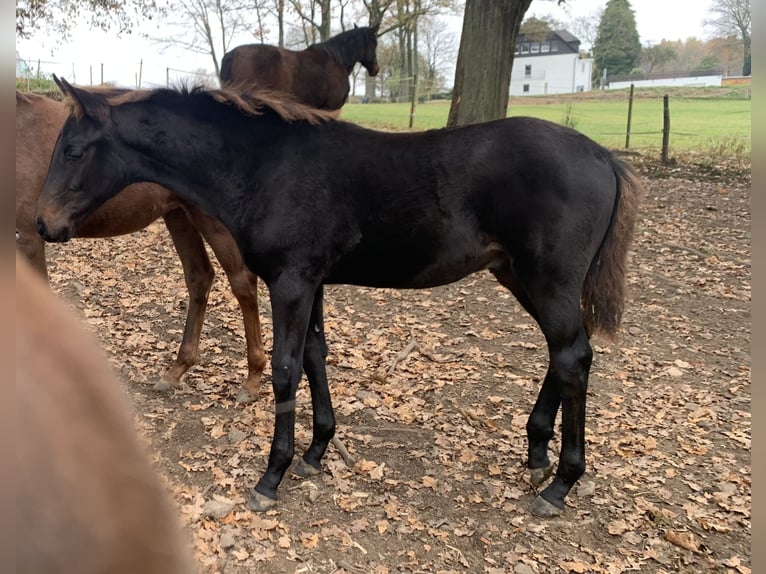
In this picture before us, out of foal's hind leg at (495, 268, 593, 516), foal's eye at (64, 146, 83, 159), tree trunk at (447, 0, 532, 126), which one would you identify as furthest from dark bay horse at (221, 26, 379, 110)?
foal's hind leg at (495, 268, 593, 516)

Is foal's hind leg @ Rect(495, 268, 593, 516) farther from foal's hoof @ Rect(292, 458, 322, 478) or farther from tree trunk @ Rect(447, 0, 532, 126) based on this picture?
tree trunk @ Rect(447, 0, 532, 126)

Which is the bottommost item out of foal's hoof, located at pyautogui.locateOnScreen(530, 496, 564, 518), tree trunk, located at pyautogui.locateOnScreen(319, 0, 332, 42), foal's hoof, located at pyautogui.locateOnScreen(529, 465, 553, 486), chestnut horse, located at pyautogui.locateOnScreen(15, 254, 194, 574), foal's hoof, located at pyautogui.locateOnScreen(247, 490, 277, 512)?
foal's hoof, located at pyautogui.locateOnScreen(247, 490, 277, 512)

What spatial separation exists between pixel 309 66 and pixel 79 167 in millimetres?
5903

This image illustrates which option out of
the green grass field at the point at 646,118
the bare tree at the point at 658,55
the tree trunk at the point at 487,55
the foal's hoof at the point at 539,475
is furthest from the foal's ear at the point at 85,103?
the bare tree at the point at 658,55

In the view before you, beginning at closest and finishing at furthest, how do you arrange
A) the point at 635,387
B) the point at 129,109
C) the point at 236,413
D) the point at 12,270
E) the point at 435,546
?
the point at 12,270 < the point at 435,546 < the point at 129,109 < the point at 236,413 < the point at 635,387

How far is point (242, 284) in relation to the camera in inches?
182

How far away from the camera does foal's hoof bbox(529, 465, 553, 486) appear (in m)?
3.68

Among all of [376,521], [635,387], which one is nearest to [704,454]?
[635,387]

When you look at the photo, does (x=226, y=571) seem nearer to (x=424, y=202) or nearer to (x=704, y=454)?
(x=424, y=202)

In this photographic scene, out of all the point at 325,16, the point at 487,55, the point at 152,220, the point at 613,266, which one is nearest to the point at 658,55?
the point at 325,16

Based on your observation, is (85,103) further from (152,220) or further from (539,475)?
(539,475)

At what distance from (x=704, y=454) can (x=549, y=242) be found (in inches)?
78.7

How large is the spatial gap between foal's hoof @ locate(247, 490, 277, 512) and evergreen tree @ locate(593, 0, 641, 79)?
60.9 metres

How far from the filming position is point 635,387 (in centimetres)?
491
